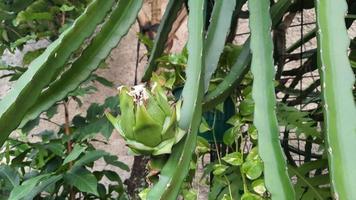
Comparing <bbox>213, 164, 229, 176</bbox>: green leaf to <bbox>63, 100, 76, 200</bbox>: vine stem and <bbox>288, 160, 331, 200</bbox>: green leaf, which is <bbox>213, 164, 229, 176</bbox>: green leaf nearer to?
<bbox>288, 160, 331, 200</bbox>: green leaf

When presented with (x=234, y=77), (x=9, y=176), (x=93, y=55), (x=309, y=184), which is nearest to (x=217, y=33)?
(x=234, y=77)

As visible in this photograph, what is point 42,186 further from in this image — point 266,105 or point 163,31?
point 266,105

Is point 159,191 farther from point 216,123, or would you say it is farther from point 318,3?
point 216,123

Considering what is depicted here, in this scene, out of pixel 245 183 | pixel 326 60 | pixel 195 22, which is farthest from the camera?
pixel 245 183

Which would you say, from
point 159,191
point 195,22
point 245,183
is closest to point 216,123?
point 245,183

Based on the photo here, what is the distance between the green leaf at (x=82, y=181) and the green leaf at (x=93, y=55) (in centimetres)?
41

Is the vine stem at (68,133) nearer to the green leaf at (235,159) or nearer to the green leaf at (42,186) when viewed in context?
the green leaf at (42,186)

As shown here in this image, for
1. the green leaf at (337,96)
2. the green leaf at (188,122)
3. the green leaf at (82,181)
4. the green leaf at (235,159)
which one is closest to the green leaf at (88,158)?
the green leaf at (82,181)

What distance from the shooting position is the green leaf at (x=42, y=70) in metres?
0.57

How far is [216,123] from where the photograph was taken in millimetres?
910

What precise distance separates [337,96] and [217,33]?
251 mm

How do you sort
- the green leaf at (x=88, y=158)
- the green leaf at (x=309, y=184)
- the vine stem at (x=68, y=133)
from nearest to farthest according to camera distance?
the green leaf at (x=309, y=184), the green leaf at (x=88, y=158), the vine stem at (x=68, y=133)

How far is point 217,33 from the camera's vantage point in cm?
67

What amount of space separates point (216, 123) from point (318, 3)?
42cm
